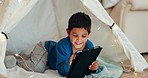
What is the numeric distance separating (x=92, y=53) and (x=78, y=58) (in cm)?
11

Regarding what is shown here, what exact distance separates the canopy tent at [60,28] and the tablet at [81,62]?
0.28m

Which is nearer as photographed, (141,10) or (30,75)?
(30,75)

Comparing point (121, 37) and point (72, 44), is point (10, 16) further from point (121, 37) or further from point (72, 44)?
point (121, 37)

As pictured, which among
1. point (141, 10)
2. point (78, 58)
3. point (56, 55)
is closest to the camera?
point (78, 58)

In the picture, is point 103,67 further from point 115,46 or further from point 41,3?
point 41,3

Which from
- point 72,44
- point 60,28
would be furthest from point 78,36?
point 60,28

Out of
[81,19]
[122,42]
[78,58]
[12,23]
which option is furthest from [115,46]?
[12,23]

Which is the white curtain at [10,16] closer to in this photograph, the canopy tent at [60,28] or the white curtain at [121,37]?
the canopy tent at [60,28]

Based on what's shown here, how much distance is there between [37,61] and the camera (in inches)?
62.6

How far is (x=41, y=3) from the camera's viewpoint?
2012 millimetres

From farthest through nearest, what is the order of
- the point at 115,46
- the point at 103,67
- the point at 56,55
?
the point at 115,46 → the point at 103,67 → the point at 56,55

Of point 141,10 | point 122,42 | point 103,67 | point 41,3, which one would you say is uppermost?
point 41,3

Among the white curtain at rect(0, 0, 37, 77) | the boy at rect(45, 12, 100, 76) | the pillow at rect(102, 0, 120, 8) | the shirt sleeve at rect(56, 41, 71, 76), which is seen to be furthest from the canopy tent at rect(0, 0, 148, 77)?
the pillow at rect(102, 0, 120, 8)

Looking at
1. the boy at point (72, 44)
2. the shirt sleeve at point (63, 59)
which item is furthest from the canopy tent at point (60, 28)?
the shirt sleeve at point (63, 59)
